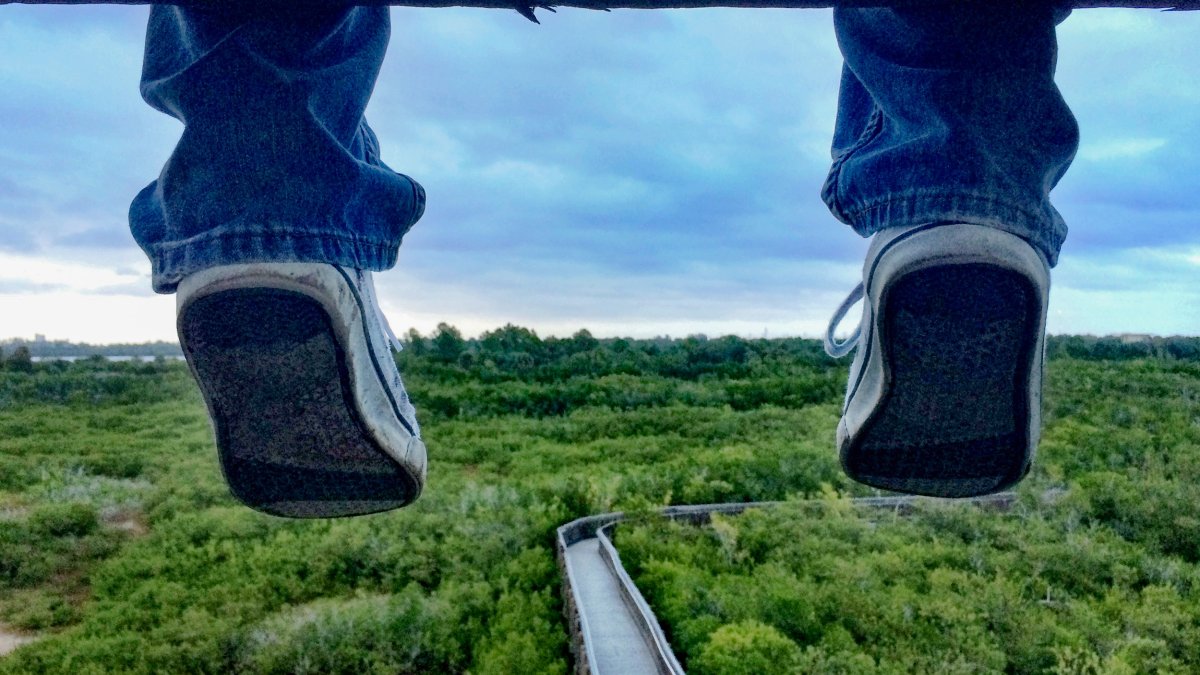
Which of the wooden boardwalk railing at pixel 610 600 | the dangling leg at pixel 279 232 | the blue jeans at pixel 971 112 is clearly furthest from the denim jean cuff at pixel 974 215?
the wooden boardwalk railing at pixel 610 600

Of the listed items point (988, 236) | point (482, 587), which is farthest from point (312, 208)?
point (482, 587)

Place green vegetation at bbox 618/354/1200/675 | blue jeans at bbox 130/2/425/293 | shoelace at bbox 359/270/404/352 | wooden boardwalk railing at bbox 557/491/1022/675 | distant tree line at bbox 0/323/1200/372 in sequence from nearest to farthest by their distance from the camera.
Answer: blue jeans at bbox 130/2/425/293 → shoelace at bbox 359/270/404/352 → green vegetation at bbox 618/354/1200/675 → wooden boardwalk railing at bbox 557/491/1022/675 → distant tree line at bbox 0/323/1200/372

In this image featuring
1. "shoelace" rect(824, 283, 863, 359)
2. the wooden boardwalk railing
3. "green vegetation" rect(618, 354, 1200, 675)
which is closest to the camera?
"shoelace" rect(824, 283, 863, 359)

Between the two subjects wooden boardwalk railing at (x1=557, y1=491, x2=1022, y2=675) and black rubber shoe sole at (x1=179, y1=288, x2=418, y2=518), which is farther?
wooden boardwalk railing at (x1=557, y1=491, x2=1022, y2=675)

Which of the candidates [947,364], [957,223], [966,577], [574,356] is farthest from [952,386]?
[574,356]

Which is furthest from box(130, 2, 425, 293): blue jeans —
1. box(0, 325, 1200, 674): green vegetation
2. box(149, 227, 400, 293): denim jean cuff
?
box(0, 325, 1200, 674): green vegetation

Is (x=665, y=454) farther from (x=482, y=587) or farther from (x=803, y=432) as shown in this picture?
(x=482, y=587)

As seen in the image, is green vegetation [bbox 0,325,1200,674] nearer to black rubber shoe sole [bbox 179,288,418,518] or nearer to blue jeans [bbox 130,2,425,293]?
black rubber shoe sole [bbox 179,288,418,518]
